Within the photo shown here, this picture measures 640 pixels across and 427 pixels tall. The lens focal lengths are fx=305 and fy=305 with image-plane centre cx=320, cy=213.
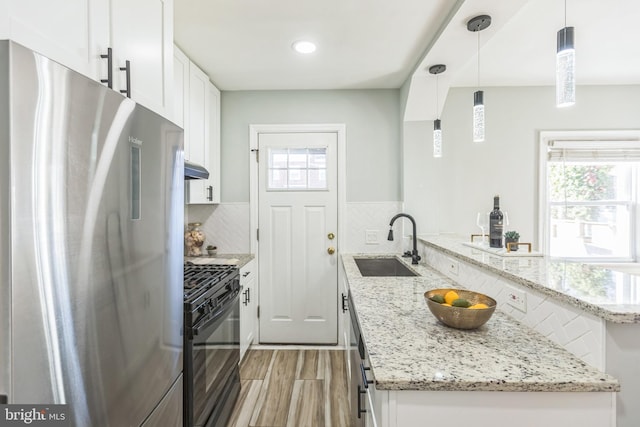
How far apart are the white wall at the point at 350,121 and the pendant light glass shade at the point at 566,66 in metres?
1.75

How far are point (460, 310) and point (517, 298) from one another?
338 millimetres

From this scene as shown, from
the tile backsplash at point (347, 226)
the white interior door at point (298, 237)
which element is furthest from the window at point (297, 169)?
the tile backsplash at point (347, 226)

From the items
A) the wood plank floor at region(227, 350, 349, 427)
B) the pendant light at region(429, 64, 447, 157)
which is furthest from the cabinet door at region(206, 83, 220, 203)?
the pendant light at region(429, 64, 447, 157)

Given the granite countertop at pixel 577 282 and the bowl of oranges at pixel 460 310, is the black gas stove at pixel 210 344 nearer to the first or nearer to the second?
the bowl of oranges at pixel 460 310

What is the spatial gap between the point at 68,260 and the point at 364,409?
1097mm

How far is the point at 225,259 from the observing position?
2.64 m

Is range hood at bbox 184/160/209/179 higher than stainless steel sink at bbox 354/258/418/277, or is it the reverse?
range hood at bbox 184/160/209/179

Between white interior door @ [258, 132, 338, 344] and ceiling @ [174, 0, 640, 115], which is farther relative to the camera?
white interior door @ [258, 132, 338, 344]

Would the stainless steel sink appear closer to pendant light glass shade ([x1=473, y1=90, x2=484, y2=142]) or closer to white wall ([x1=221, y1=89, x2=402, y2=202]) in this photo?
white wall ([x1=221, y1=89, x2=402, y2=202])

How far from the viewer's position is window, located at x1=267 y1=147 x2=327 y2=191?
294cm

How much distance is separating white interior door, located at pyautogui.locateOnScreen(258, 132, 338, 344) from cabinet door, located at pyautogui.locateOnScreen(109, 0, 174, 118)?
1.62m

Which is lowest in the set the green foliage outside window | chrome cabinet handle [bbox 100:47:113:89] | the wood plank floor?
the wood plank floor

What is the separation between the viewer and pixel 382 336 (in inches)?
44.2

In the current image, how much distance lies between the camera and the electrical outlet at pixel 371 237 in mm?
2932
